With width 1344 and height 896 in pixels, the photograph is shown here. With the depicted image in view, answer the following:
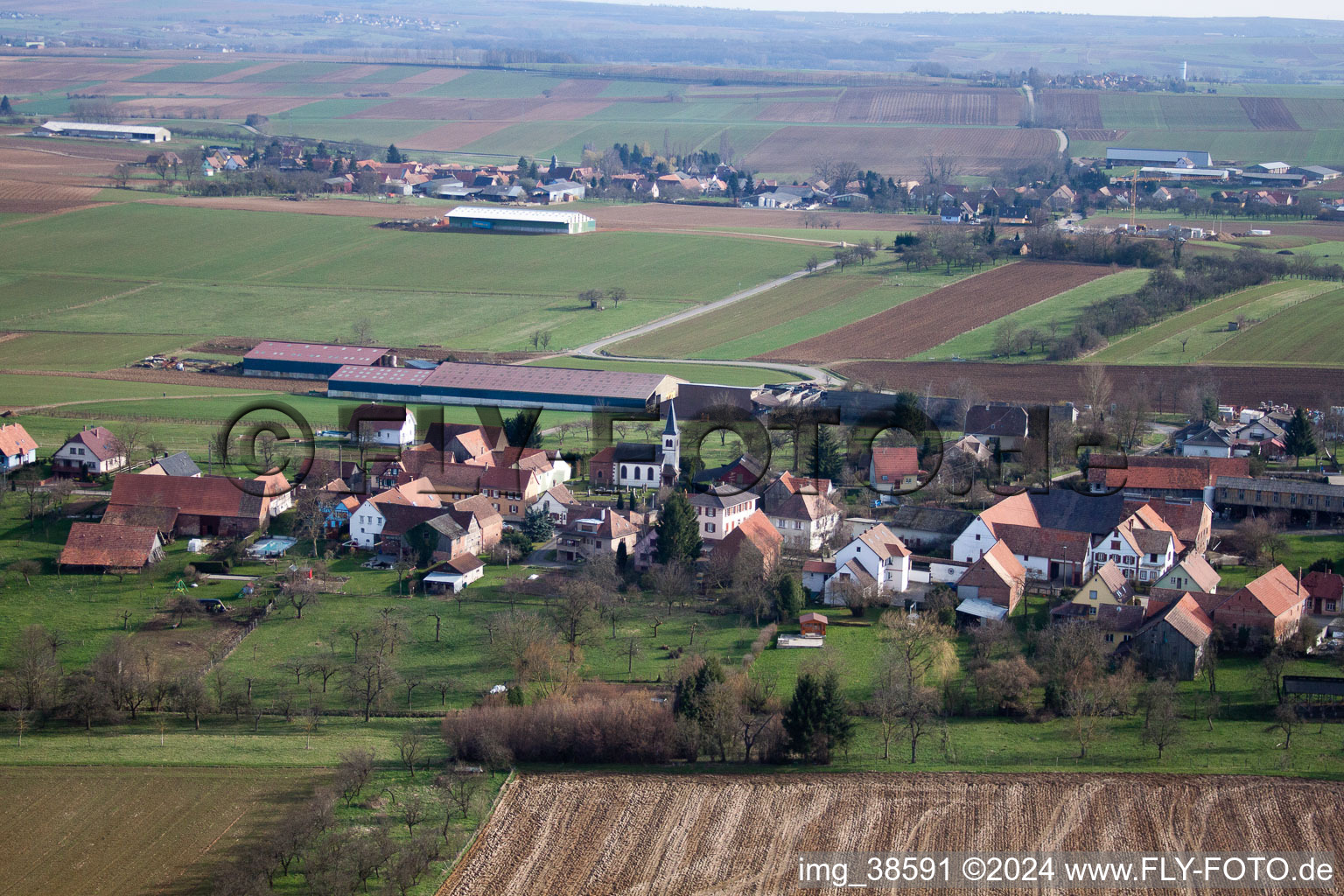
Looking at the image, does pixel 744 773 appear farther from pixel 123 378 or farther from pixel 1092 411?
pixel 123 378

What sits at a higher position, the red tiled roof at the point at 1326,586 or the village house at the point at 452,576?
the red tiled roof at the point at 1326,586

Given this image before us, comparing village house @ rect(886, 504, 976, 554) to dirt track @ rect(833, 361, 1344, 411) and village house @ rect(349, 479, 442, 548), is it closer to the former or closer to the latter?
village house @ rect(349, 479, 442, 548)

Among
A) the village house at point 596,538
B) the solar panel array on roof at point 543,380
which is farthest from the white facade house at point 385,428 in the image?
the village house at point 596,538

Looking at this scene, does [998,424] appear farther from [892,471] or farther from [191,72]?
[191,72]

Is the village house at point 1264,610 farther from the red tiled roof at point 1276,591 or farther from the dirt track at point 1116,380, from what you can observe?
the dirt track at point 1116,380

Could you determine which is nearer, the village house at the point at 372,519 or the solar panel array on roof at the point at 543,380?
the village house at the point at 372,519

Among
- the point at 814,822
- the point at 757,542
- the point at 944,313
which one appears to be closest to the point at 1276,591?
the point at 757,542

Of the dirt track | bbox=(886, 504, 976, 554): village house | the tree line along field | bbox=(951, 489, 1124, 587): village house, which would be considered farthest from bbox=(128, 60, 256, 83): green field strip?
bbox=(951, 489, 1124, 587): village house

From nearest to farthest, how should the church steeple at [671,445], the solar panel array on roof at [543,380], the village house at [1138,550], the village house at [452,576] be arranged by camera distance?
the village house at [452,576] < the village house at [1138,550] < the church steeple at [671,445] < the solar panel array on roof at [543,380]
